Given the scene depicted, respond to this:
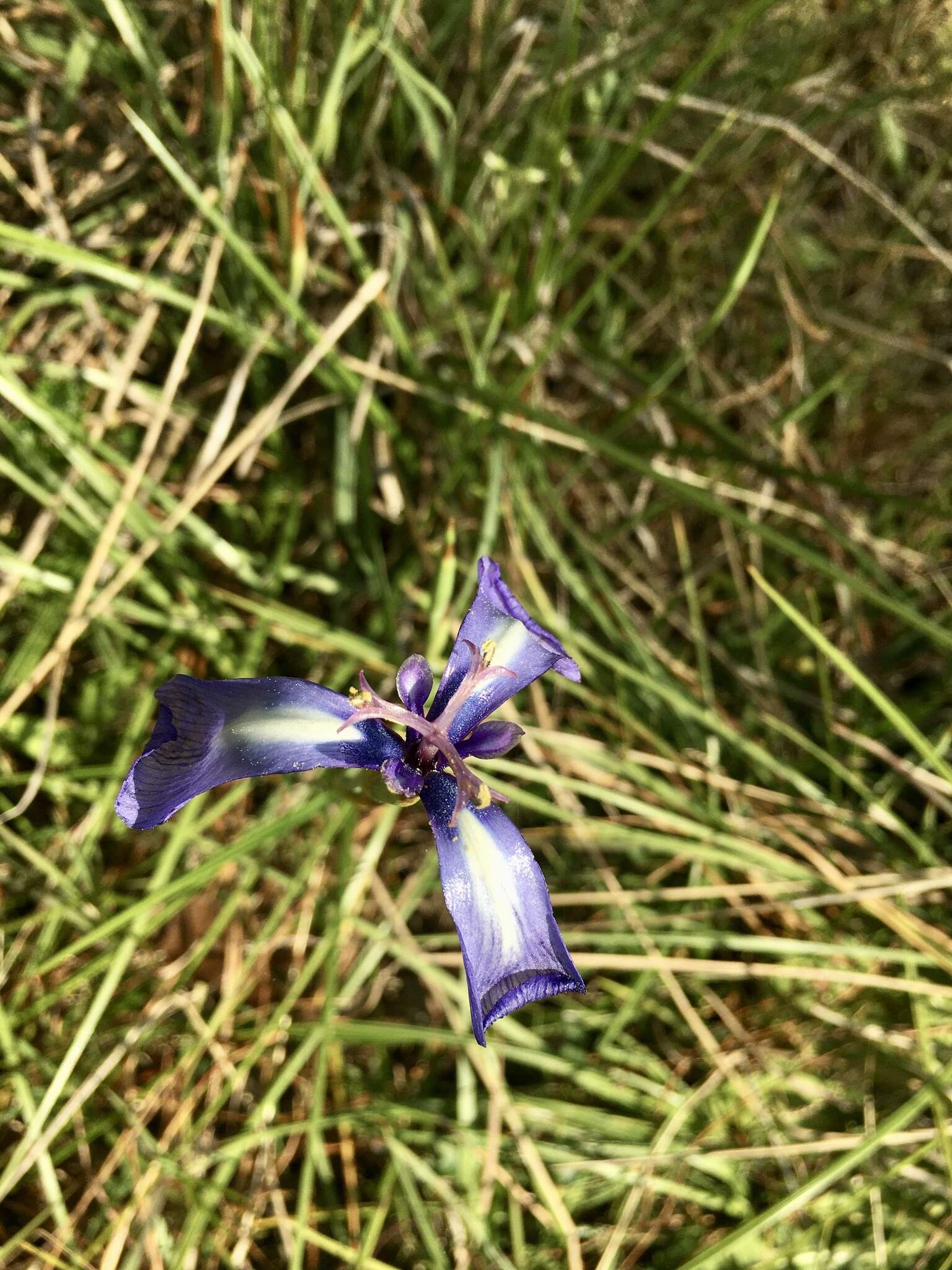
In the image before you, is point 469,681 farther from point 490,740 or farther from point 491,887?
point 491,887

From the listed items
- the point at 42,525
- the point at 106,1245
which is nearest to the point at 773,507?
the point at 42,525

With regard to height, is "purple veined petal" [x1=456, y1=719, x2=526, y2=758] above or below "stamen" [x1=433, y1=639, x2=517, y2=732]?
below

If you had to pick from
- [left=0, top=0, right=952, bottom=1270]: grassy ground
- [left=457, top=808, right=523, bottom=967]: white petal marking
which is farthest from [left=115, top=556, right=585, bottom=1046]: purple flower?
[left=0, top=0, right=952, bottom=1270]: grassy ground

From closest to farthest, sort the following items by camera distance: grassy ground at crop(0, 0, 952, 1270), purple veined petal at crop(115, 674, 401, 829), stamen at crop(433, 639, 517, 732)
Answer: purple veined petal at crop(115, 674, 401, 829) → stamen at crop(433, 639, 517, 732) → grassy ground at crop(0, 0, 952, 1270)

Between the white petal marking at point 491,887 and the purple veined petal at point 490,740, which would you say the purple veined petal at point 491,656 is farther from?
the white petal marking at point 491,887

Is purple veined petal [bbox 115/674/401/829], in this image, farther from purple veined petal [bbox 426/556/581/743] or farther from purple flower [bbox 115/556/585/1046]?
purple veined petal [bbox 426/556/581/743]

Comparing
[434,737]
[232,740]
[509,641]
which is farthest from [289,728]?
[509,641]
